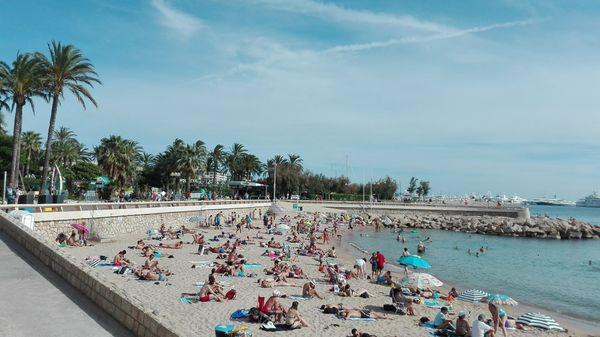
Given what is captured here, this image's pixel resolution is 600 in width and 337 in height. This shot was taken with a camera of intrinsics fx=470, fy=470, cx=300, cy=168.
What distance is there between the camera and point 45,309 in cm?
911

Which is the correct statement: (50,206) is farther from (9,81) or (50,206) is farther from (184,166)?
(184,166)

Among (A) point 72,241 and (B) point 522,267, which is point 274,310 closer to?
(A) point 72,241

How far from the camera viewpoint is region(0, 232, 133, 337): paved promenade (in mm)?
8094

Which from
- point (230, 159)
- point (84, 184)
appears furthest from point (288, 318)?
point (230, 159)

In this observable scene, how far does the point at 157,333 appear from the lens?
7168 millimetres

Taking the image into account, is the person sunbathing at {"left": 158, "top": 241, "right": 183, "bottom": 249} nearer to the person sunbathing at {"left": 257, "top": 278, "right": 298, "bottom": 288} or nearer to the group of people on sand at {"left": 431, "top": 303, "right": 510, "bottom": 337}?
the person sunbathing at {"left": 257, "top": 278, "right": 298, "bottom": 288}

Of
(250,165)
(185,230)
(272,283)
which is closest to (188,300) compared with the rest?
(272,283)

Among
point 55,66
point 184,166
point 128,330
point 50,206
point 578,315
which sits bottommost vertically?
point 578,315

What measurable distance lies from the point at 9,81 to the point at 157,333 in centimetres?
3302

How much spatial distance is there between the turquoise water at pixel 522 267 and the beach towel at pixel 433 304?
6.64 metres

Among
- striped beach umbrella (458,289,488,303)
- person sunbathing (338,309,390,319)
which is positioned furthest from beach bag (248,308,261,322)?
striped beach umbrella (458,289,488,303)

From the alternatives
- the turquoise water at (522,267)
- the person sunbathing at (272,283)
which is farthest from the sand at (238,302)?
the turquoise water at (522,267)

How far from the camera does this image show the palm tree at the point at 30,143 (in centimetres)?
6456

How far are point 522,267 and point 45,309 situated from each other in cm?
3315
